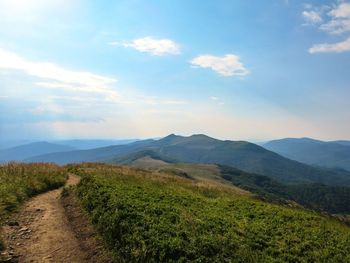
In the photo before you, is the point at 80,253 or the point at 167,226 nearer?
the point at 80,253

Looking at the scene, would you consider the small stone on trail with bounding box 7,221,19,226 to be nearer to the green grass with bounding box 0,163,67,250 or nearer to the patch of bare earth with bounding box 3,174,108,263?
the patch of bare earth with bounding box 3,174,108,263

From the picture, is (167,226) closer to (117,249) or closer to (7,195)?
(117,249)

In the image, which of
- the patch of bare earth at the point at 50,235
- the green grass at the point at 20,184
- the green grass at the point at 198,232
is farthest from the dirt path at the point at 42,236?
the green grass at the point at 198,232

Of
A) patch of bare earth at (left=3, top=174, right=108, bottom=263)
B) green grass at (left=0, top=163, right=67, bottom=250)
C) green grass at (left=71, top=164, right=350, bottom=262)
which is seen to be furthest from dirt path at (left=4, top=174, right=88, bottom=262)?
green grass at (left=71, top=164, right=350, bottom=262)

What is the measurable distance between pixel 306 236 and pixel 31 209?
16485 mm

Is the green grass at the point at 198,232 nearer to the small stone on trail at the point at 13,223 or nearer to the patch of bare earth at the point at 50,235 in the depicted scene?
the patch of bare earth at the point at 50,235

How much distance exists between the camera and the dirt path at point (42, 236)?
44.9ft

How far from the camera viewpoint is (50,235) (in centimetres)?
1592

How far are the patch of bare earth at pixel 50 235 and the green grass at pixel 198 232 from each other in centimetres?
77

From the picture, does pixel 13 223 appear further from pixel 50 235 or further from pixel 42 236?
pixel 50 235

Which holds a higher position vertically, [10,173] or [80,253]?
[10,173]

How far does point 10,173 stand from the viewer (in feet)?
87.7

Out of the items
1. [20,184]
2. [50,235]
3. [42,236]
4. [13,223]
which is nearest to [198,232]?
[50,235]

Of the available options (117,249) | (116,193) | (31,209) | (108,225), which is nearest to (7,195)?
(31,209)
